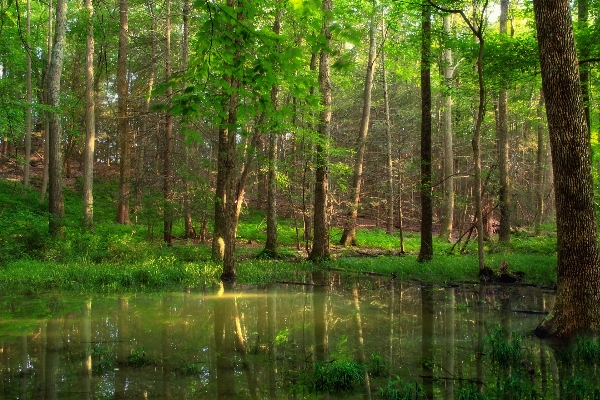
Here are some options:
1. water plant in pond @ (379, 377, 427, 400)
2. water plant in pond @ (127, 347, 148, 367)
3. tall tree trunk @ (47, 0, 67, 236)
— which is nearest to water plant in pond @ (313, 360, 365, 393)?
water plant in pond @ (379, 377, 427, 400)

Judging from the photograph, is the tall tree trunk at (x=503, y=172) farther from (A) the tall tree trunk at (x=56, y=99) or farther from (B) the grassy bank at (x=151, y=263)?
(A) the tall tree trunk at (x=56, y=99)

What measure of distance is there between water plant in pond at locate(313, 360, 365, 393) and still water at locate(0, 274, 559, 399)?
6 cm

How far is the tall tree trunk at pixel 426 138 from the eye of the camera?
13.2 m

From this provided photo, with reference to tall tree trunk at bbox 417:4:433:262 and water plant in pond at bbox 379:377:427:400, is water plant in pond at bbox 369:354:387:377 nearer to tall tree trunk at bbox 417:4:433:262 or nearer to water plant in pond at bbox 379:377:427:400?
water plant in pond at bbox 379:377:427:400

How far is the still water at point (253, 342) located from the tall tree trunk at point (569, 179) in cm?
84

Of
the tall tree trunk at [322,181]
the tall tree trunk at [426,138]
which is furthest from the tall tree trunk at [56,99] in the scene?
the tall tree trunk at [426,138]

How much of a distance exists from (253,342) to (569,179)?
16.6 feet

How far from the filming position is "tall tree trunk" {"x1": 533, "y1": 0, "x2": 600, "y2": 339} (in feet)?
19.8

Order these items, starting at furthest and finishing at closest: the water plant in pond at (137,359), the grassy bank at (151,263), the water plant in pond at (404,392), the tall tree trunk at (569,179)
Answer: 1. the grassy bank at (151,263)
2. the tall tree trunk at (569,179)
3. the water plant in pond at (137,359)
4. the water plant in pond at (404,392)

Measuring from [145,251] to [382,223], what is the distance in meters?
20.6

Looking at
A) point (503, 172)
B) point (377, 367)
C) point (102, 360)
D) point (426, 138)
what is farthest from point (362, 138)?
point (102, 360)

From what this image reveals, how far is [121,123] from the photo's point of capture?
19.9 meters

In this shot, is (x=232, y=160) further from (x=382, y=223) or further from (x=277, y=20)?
(x=382, y=223)

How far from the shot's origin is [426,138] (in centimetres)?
1382
